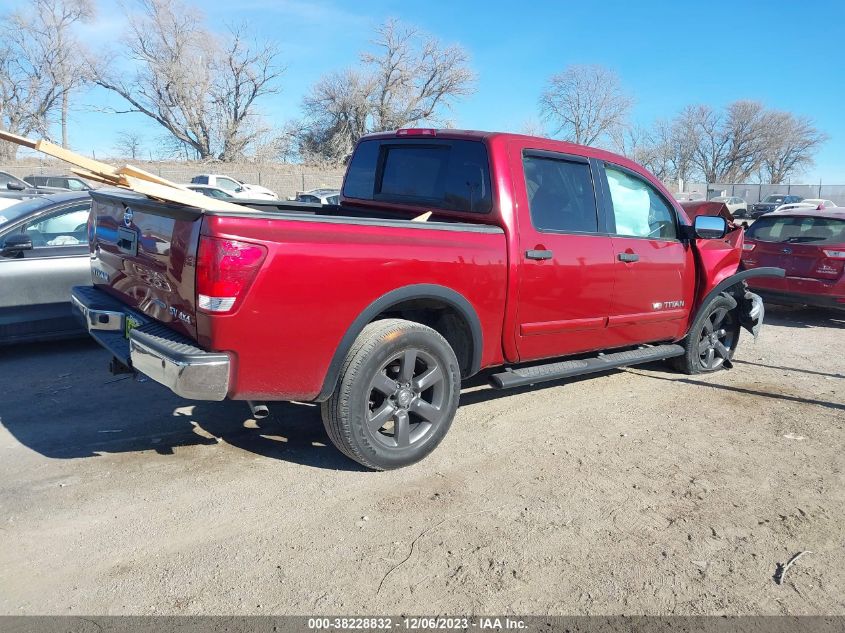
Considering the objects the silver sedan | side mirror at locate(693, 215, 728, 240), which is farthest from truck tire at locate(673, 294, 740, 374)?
the silver sedan

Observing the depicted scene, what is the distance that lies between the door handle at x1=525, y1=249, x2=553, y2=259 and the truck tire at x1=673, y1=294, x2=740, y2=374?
2175 millimetres

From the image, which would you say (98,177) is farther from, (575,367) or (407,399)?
(575,367)

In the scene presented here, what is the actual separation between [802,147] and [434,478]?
77.7 metres

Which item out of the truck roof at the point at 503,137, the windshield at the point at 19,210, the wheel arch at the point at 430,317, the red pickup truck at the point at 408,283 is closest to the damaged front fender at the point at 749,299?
the red pickup truck at the point at 408,283

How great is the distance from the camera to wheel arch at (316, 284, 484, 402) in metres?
3.56

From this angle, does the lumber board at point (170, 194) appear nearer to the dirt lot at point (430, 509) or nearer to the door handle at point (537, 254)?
the dirt lot at point (430, 509)

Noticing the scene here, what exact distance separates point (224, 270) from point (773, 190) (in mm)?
54027

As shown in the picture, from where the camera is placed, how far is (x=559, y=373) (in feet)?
15.2

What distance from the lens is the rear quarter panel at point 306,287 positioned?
3174mm

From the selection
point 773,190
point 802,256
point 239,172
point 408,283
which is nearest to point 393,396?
point 408,283

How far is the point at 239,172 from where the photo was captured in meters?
41.4

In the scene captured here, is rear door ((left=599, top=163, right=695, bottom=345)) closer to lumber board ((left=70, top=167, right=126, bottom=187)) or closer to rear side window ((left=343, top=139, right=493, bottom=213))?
rear side window ((left=343, top=139, right=493, bottom=213))

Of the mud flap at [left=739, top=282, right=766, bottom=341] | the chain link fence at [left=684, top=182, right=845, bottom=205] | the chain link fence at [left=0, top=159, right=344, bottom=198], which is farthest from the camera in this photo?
the chain link fence at [left=684, top=182, right=845, bottom=205]

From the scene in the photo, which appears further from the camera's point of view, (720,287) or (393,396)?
(720,287)
